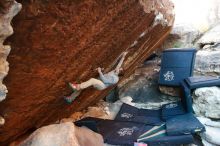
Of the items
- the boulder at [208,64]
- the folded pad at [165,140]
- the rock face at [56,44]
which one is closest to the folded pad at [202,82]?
the boulder at [208,64]

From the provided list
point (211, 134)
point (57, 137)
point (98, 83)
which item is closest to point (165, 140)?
point (211, 134)

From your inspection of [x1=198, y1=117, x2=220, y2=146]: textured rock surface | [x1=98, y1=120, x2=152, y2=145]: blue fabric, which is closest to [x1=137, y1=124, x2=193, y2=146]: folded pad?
[x1=98, y1=120, x2=152, y2=145]: blue fabric

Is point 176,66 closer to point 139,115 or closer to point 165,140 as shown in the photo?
point 139,115

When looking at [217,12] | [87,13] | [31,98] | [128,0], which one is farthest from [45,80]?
[217,12]

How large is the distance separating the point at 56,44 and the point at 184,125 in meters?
2.56

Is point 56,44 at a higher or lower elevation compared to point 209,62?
higher

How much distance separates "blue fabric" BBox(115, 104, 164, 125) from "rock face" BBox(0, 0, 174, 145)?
157 cm

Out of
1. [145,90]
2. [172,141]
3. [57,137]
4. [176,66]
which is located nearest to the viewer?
[57,137]

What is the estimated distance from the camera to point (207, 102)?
3.75 metres

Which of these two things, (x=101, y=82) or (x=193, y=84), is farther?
(x=193, y=84)

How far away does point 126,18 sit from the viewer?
2.01 meters

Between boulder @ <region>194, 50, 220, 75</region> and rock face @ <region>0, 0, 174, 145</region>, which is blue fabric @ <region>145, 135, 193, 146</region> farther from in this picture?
boulder @ <region>194, 50, 220, 75</region>

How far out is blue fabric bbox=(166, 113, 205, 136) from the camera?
3.32m

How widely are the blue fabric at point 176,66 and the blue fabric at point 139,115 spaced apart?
2.09 feet
